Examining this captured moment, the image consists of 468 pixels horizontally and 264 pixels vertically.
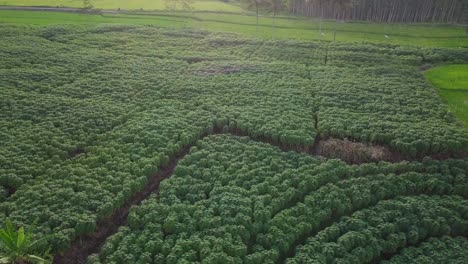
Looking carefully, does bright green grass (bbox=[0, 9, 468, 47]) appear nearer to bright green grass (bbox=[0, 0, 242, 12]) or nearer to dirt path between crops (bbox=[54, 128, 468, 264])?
bright green grass (bbox=[0, 0, 242, 12])

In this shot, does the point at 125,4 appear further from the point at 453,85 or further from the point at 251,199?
the point at 251,199

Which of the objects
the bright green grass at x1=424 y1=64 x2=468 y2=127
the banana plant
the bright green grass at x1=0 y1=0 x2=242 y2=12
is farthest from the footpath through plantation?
the bright green grass at x1=0 y1=0 x2=242 y2=12

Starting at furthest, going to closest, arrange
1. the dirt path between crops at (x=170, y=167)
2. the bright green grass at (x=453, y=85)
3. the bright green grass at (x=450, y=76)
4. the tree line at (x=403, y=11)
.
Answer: the tree line at (x=403, y=11) < the bright green grass at (x=450, y=76) < the bright green grass at (x=453, y=85) < the dirt path between crops at (x=170, y=167)

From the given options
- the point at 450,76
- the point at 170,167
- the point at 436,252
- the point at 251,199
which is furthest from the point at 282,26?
the point at 436,252

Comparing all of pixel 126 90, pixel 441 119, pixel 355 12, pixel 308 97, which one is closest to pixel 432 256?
pixel 441 119

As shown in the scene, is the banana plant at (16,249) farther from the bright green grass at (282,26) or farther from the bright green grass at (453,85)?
the bright green grass at (282,26)

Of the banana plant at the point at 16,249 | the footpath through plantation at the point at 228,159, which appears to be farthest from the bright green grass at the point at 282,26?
the banana plant at the point at 16,249

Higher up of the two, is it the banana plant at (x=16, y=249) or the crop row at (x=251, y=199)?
the banana plant at (x=16, y=249)

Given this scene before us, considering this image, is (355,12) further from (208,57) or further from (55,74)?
(55,74)
